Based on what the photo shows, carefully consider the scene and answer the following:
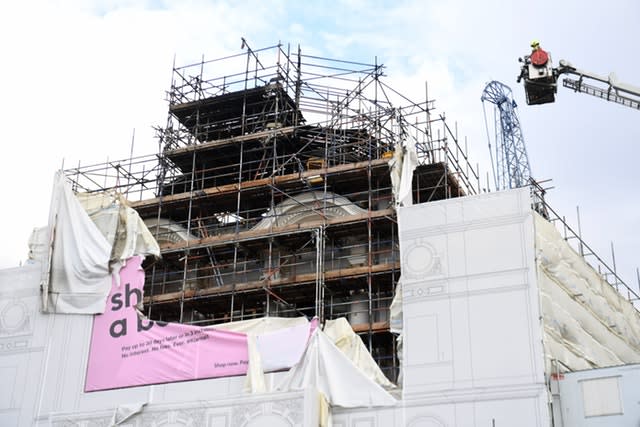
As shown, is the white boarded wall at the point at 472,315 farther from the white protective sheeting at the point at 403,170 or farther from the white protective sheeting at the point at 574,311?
the white protective sheeting at the point at 403,170

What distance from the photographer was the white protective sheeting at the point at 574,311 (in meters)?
25.5

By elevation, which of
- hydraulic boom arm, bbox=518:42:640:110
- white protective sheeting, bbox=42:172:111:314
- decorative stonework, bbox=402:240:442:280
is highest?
hydraulic boom arm, bbox=518:42:640:110

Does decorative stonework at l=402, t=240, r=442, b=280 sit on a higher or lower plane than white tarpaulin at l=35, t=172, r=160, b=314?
lower

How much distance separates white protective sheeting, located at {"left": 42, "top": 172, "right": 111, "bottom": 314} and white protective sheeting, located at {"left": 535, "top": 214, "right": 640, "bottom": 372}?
14.1 m

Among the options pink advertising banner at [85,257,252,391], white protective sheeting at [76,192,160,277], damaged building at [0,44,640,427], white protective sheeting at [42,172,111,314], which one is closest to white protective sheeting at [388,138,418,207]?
damaged building at [0,44,640,427]

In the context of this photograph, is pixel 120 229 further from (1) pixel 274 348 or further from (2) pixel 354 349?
(2) pixel 354 349

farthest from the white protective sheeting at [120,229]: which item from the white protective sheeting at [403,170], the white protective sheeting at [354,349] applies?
the white protective sheeting at [403,170]

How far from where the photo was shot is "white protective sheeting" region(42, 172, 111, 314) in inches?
1200

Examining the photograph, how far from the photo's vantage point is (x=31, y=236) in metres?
33.7

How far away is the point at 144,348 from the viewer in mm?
29172

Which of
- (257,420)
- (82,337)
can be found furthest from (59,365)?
(257,420)

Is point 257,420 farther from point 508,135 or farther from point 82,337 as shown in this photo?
point 508,135

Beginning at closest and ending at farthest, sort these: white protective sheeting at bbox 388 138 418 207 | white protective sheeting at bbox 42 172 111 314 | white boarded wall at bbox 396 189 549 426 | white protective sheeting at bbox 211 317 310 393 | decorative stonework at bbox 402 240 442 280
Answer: white boarded wall at bbox 396 189 549 426 → decorative stonework at bbox 402 240 442 280 → white protective sheeting at bbox 211 317 310 393 → white protective sheeting at bbox 388 138 418 207 → white protective sheeting at bbox 42 172 111 314

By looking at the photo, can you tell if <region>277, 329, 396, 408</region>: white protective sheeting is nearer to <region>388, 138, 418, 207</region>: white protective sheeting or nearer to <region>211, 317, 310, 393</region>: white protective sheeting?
<region>211, 317, 310, 393</region>: white protective sheeting
